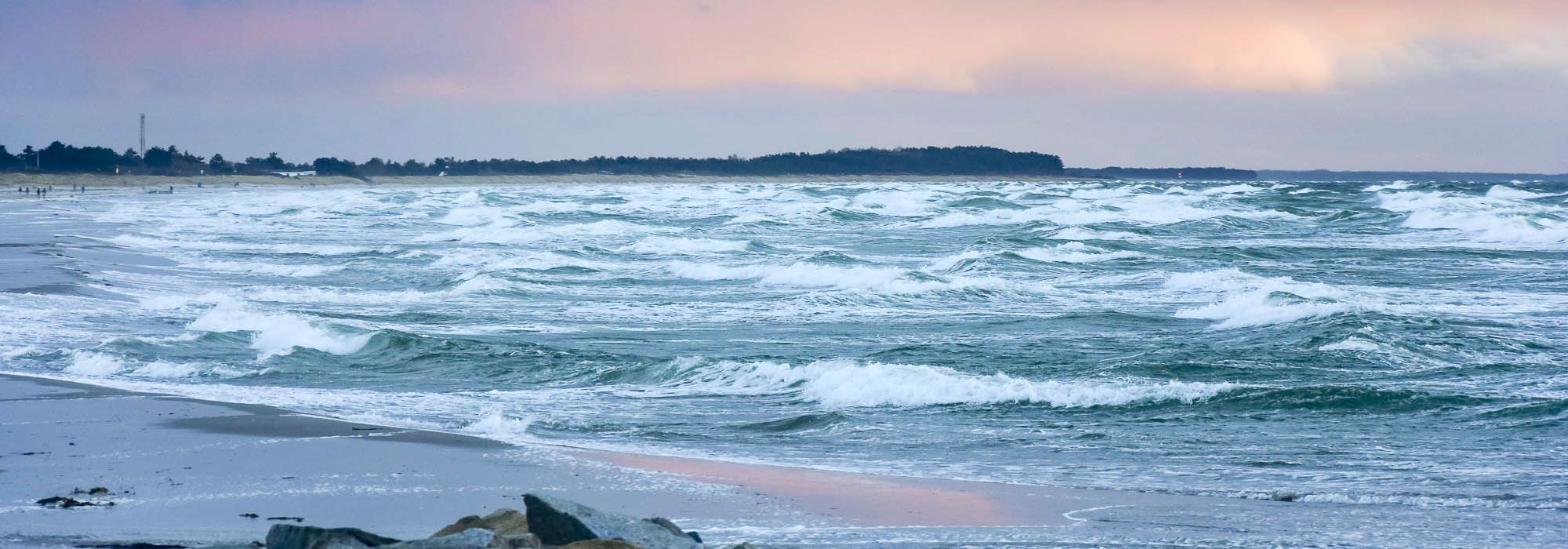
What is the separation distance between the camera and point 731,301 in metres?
23.1

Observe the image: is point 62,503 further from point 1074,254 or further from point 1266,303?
point 1074,254

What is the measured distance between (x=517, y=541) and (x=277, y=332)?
12.6m

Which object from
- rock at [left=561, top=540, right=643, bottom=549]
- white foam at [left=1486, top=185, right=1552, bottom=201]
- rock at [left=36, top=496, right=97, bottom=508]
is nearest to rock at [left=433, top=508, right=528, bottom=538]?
rock at [left=561, top=540, right=643, bottom=549]

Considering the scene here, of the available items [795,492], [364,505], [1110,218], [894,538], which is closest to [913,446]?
[795,492]

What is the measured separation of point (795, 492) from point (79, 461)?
4799mm

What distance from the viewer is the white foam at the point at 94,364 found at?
14.5 m

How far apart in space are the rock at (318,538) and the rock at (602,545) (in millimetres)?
776

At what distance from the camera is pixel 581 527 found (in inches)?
238

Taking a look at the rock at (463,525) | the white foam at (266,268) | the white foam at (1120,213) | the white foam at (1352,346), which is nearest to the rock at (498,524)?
the rock at (463,525)

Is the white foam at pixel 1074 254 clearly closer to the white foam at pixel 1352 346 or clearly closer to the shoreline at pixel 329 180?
the white foam at pixel 1352 346

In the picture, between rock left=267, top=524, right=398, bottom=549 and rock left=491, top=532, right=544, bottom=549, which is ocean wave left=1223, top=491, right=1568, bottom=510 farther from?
rock left=267, top=524, right=398, bottom=549

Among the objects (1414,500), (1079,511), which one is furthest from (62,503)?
(1414,500)

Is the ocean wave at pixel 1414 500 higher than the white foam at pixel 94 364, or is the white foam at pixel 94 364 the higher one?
the ocean wave at pixel 1414 500

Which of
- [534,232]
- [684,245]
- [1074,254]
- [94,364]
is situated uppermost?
[1074,254]
